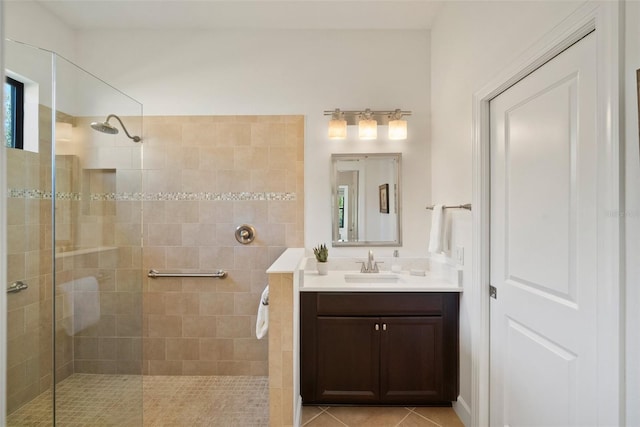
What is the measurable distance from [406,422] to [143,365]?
6.95 feet

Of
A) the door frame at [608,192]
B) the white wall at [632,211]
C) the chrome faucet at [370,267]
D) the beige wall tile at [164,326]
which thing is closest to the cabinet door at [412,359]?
the chrome faucet at [370,267]

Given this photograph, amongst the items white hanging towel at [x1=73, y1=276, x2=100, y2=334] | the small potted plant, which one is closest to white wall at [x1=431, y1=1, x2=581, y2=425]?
the small potted plant

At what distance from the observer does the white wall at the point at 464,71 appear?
4.18ft

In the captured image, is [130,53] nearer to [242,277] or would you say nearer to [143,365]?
[242,277]

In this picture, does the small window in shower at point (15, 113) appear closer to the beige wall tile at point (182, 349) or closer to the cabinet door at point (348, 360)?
the beige wall tile at point (182, 349)

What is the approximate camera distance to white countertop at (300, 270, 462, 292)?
1.95 metres


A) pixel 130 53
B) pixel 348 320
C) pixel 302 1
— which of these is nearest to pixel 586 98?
pixel 348 320

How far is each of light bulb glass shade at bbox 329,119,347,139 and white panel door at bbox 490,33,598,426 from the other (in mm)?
1101

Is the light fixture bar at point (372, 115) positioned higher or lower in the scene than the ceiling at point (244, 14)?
lower

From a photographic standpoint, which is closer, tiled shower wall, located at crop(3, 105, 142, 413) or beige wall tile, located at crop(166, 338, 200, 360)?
tiled shower wall, located at crop(3, 105, 142, 413)

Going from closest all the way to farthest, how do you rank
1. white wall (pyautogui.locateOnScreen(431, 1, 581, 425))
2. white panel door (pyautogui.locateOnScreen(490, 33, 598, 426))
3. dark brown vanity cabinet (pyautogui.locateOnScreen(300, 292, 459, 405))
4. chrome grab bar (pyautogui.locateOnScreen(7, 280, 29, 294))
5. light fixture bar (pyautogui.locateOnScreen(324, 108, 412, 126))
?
white panel door (pyautogui.locateOnScreen(490, 33, 598, 426)) < white wall (pyautogui.locateOnScreen(431, 1, 581, 425)) < chrome grab bar (pyautogui.locateOnScreen(7, 280, 29, 294)) < dark brown vanity cabinet (pyautogui.locateOnScreen(300, 292, 459, 405)) < light fixture bar (pyautogui.locateOnScreen(324, 108, 412, 126))

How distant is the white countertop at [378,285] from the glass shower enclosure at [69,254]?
4.61 ft

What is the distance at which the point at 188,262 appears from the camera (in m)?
2.46

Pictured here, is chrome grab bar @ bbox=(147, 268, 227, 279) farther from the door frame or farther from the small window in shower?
the door frame
